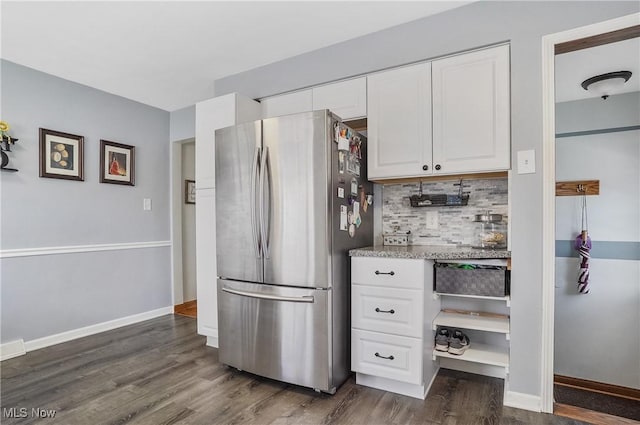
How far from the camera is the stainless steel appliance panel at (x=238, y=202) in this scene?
2193mm

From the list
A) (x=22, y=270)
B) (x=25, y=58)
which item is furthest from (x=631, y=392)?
(x=25, y=58)

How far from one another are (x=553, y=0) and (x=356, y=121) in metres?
1.33

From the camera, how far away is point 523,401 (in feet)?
6.22

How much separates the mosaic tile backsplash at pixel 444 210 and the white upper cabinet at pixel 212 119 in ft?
4.42

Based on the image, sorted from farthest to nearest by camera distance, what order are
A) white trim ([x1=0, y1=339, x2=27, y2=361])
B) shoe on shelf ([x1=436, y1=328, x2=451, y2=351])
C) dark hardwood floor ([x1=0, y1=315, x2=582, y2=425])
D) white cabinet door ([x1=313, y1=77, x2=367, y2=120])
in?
white trim ([x1=0, y1=339, x2=27, y2=361])
white cabinet door ([x1=313, y1=77, x2=367, y2=120])
shoe on shelf ([x1=436, y1=328, x2=451, y2=351])
dark hardwood floor ([x1=0, y1=315, x2=582, y2=425])

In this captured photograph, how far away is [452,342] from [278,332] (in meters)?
1.14

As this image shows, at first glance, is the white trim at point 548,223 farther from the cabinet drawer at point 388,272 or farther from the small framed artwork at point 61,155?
the small framed artwork at point 61,155

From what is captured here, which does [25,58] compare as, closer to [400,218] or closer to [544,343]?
[400,218]

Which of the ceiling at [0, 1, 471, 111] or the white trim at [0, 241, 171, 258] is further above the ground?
the ceiling at [0, 1, 471, 111]

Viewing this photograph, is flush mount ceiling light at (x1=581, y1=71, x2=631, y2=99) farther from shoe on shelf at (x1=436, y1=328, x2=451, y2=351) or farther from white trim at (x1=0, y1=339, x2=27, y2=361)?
white trim at (x1=0, y1=339, x2=27, y2=361)

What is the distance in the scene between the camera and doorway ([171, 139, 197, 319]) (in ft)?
13.5

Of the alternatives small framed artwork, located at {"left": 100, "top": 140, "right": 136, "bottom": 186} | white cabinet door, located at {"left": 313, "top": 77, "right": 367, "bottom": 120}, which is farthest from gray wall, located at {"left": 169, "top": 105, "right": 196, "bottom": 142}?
white cabinet door, located at {"left": 313, "top": 77, "right": 367, "bottom": 120}

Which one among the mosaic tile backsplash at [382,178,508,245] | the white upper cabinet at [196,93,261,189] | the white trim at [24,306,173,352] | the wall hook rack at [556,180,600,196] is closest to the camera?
the mosaic tile backsplash at [382,178,508,245]

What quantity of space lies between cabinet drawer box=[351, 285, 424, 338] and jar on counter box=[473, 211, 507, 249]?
69 centimetres
